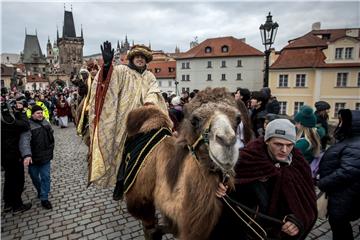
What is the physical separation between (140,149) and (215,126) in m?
1.62

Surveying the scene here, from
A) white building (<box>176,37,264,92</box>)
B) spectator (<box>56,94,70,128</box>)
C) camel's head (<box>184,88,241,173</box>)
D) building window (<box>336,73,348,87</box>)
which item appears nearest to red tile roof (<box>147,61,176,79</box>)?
white building (<box>176,37,264,92</box>)

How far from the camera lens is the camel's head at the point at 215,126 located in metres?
1.59

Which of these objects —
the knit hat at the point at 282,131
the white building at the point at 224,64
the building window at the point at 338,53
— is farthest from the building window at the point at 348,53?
the knit hat at the point at 282,131

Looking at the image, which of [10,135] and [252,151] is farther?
[10,135]

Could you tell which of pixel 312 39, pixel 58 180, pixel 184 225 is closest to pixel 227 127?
pixel 184 225

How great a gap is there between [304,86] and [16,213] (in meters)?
31.8

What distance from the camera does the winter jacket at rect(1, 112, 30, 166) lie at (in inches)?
183

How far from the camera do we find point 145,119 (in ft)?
10.8

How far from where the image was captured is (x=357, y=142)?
298 cm

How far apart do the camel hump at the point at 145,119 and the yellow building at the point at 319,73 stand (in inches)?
1165

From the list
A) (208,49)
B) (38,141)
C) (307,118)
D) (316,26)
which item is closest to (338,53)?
(316,26)

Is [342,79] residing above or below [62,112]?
above

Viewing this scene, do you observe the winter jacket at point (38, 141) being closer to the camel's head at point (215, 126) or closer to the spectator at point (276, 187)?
the camel's head at point (215, 126)

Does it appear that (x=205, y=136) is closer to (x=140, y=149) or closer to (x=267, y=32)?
(x=140, y=149)
